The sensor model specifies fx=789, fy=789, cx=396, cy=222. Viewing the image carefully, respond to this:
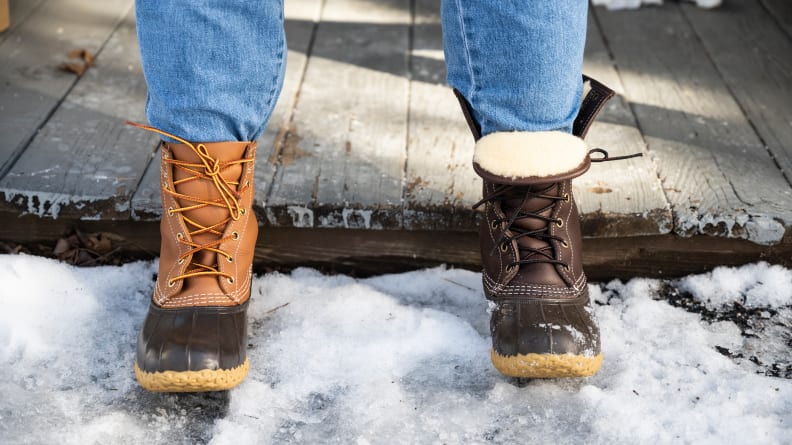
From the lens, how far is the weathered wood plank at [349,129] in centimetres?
129

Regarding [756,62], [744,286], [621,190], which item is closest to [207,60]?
[621,190]

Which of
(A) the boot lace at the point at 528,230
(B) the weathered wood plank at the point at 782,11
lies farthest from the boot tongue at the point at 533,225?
(B) the weathered wood plank at the point at 782,11

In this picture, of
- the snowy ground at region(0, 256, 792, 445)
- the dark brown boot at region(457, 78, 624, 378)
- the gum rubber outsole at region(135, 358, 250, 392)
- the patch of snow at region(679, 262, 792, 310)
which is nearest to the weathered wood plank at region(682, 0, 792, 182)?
the patch of snow at region(679, 262, 792, 310)

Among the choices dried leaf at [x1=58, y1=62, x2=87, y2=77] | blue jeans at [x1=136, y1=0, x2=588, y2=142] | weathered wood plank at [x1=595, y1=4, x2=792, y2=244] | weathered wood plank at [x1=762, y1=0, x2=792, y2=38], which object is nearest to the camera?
blue jeans at [x1=136, y1=0, x2=588, y2=142]

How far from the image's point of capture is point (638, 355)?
3.78ft

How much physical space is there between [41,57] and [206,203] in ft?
2.93

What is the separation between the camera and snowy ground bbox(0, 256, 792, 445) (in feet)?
3.32

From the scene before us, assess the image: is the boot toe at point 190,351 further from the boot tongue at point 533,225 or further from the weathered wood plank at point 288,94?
the boot tongue at point 533,225

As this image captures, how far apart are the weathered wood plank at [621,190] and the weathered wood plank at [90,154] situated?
30.1 inches

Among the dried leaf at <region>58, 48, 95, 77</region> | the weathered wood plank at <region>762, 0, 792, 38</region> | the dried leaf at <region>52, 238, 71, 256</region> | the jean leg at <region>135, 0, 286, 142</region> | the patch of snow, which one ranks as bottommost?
the dried leaf at <region>52, 238, 71, 256</region>

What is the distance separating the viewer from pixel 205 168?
107cm

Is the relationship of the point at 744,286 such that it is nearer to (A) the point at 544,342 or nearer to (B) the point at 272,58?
(A) the point at 544,342

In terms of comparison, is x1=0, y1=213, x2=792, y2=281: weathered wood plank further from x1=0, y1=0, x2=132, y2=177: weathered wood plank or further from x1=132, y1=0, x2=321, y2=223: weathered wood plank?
x1=0, y1=0, x2=132, y2=177: weathered wood plank

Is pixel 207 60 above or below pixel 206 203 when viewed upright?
above
